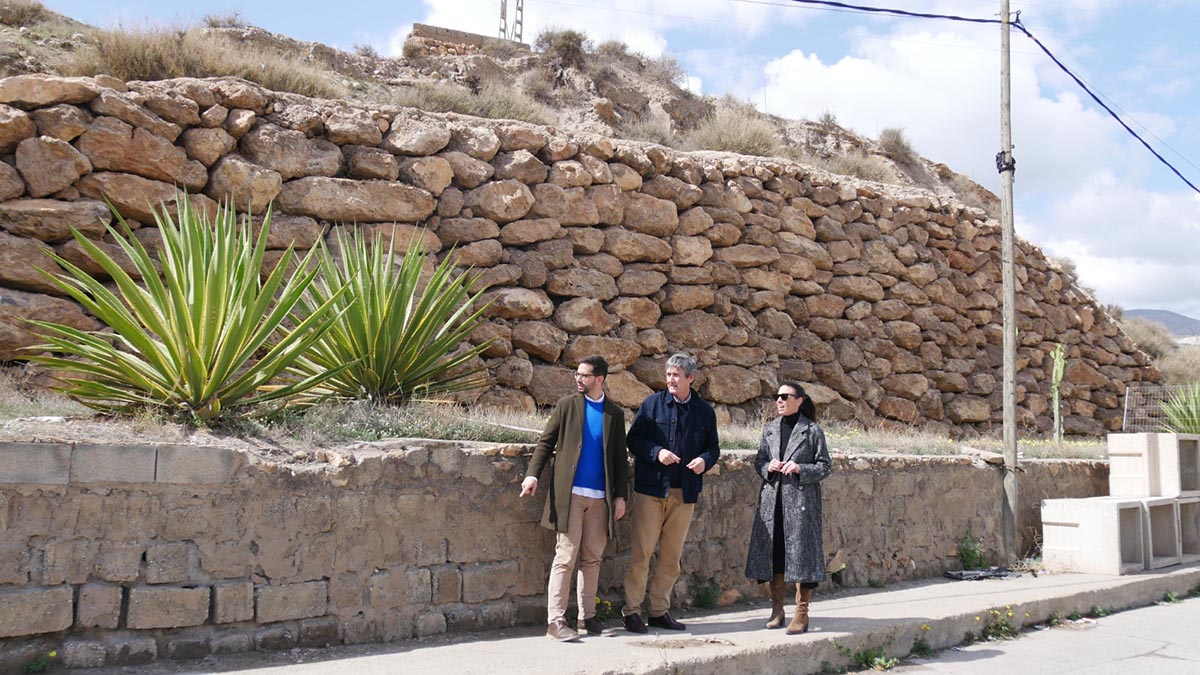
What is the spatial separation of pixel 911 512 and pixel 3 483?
6.88 m

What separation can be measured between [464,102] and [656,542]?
8057mm

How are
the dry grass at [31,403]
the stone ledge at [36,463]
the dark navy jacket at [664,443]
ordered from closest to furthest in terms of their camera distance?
the stone ledge at [36,463], the dry grass at [31,403], the dark navy jacket at [664,443]

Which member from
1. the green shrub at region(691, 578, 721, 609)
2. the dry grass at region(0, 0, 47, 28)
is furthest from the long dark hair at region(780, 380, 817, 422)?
the dry grass at region(0, 0, 47, 28)

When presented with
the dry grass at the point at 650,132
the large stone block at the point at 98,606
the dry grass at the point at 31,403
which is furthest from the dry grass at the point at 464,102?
the large stone block at the point at 98,606

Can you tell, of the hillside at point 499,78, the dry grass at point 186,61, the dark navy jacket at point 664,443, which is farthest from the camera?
the hillside at point 499,78

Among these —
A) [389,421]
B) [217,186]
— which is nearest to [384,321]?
[389,421]

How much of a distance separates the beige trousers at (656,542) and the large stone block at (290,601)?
1852 mm

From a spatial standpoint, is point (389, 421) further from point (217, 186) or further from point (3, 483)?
point (217, 186)

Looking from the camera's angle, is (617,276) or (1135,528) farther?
(617,276)

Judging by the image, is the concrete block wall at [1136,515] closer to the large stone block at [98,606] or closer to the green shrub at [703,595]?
the green shrub at [703,595]

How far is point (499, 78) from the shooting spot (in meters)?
16.1

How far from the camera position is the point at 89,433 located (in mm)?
5082

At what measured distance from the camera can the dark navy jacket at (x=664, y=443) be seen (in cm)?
610

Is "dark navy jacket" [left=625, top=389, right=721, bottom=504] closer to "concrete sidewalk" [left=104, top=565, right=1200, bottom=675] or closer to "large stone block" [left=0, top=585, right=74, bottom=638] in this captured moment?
"concrete sidewalk" [left=104, top=565, right=1200, bottom=675]
